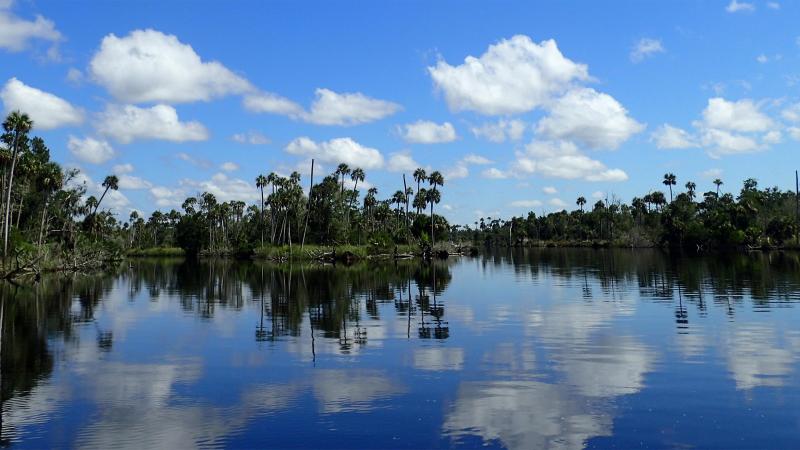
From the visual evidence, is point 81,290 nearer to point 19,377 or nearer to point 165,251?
point 19,377

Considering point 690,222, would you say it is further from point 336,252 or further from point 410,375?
point 410,375

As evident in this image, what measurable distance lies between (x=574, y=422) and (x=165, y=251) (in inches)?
6164

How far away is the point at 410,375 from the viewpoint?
15281 mm

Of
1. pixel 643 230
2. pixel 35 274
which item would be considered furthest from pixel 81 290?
pixel 643 230

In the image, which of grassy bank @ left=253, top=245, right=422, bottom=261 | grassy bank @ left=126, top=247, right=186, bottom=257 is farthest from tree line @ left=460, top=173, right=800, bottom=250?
grassy bank @ left=126, top=247, right=186, bottom=257

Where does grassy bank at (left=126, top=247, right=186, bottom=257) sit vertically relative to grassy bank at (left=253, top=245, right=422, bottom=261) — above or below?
above

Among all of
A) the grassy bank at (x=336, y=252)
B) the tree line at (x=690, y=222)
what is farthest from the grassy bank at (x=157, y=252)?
the tree line at (x=690, y=222)

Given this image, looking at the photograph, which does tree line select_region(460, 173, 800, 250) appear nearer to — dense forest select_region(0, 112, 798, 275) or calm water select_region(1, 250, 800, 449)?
dense forest select_region(0, 112, 798, 275)

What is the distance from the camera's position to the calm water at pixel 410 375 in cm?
1085

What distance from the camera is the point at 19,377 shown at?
1558cm

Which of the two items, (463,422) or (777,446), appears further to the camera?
(463,422)

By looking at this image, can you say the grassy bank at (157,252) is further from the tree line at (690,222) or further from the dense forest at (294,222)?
the tree line at (690,222)

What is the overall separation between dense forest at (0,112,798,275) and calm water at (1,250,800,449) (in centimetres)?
3942

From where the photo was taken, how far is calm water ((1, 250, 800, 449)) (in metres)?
10.9
